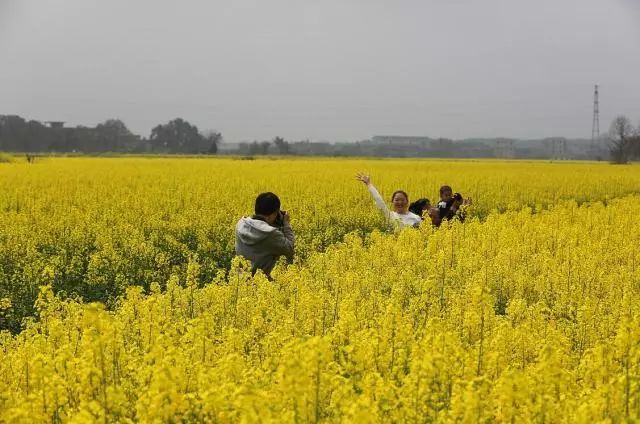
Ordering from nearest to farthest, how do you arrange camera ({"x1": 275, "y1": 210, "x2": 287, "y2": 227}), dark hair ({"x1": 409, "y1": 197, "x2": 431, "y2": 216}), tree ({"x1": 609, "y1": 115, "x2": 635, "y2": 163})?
1. camera ({"x1": 275, "y1": 210, "x2": 287, "y2": 227})
2. dark hair ({"x1": 409, "y1": 197, "x2": 431, "y2": 216})
3. tree ({"x1": 609, "y1": 115, "x2": 635, "y2": 163})

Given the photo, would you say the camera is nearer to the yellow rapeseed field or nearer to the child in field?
the yellow rapeseed field

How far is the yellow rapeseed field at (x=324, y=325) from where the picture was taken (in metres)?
3.29

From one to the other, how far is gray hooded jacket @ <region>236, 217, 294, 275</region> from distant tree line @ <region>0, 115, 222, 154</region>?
80.5m

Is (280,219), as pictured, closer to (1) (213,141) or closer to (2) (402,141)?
(1) (213,141)

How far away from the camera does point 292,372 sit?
300 centimetres

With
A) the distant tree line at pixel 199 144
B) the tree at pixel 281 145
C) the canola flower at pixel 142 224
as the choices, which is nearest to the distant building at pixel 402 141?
the distant tree line at pixel 199 144

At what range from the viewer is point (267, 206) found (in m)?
7.63

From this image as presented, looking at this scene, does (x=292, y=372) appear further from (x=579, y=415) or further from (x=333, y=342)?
(x=333, y=342)

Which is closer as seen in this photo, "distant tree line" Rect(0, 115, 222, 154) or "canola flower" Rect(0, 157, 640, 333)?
"canola flower" Rect(0, 157, 640, 333)

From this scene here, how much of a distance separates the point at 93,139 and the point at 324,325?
316 ft

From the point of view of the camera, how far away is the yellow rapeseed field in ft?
10.8

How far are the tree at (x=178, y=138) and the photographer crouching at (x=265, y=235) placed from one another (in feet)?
315

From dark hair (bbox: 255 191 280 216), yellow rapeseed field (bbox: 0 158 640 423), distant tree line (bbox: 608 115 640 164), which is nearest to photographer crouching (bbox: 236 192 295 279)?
dark hair (bbox: 255 191 280 216)

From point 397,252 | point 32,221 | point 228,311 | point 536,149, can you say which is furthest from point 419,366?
point 536,149
